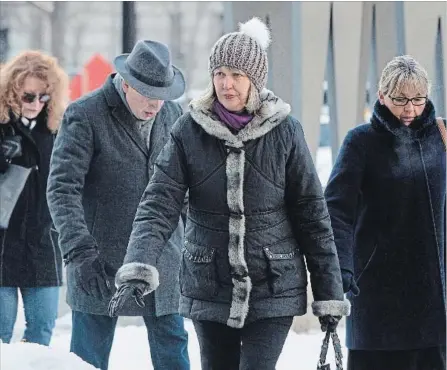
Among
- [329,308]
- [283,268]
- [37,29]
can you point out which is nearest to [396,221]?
[329,308]

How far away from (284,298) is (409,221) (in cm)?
97

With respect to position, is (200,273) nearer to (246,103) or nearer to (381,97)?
(246,103)

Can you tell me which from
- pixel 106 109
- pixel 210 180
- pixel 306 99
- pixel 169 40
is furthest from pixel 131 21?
pixel 169 40

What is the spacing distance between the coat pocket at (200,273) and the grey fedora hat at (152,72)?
965 mm

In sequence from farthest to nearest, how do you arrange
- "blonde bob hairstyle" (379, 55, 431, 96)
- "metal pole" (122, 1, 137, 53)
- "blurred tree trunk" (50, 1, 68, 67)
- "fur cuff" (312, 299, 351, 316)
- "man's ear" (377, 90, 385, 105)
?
1. "blurred tree trunk" (50, 1, 68, 67)
2. "metal pole" (122, 1, 137, 53)
3. "man's ear" (377, 90, 385, 105)
4. "blonde bob hairstyle" (379, 55, 431, 96)
5. "fur cuff" (312, 299, 351, 316)

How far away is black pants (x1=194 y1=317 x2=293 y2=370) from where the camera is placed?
3996mm

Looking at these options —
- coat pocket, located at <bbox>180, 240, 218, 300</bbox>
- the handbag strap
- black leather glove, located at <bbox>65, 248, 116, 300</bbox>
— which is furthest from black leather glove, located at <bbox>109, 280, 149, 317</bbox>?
the handbag strap

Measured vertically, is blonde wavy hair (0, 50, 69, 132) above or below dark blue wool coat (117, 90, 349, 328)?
above

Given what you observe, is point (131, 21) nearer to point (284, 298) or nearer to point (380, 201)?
point (380, 201)

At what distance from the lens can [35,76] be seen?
19.8 ft

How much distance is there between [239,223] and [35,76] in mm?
2382

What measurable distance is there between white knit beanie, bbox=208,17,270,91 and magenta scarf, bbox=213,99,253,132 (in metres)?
0.12

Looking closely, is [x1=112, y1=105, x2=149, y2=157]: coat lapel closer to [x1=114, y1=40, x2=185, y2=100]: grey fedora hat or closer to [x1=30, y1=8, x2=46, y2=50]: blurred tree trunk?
[x1=114, y1=40, x2=185, y2=100]: grey fedora hat

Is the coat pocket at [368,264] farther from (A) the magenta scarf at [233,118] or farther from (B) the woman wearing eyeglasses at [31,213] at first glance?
(B) the woman wearing eyeglasses at [31,213]
